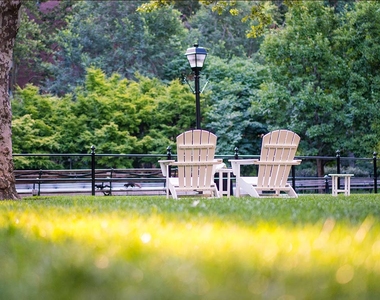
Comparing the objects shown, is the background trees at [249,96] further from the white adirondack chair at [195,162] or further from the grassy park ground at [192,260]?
the grassy park ground at [192,260]

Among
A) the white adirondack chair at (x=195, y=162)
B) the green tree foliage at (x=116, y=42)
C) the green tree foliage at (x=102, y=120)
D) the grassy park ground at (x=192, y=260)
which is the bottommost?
the grassy park ground at (x=192, y=260)

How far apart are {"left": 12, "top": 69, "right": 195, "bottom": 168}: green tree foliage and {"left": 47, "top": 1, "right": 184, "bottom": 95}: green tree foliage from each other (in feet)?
20.4

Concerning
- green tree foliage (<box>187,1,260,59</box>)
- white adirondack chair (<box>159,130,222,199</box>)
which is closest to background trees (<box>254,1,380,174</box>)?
green tree foliage (<box>187,1,260,59</box>)

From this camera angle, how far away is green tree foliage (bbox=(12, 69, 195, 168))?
2761cm

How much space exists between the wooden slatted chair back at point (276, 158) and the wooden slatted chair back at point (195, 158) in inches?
41.0

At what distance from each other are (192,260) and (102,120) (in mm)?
26662

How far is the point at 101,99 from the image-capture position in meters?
28.7

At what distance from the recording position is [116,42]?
123 feet

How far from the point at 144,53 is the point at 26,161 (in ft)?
41.1

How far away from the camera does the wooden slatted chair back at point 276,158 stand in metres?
11.5

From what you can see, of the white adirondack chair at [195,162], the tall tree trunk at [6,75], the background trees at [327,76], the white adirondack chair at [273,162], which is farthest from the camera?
the background trees at [327,76]

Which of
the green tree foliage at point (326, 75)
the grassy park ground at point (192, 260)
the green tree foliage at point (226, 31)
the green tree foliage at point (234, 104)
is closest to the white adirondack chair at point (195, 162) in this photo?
the grassy park ground at point (192, 260)

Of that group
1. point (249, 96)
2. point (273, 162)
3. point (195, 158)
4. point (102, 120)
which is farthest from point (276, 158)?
point (249, 96)

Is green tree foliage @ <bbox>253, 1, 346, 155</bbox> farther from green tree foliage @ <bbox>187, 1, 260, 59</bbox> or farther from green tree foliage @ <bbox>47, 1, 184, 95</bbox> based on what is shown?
green tree foliage @ <bbox>187, 1, 260, 59</bbox>
